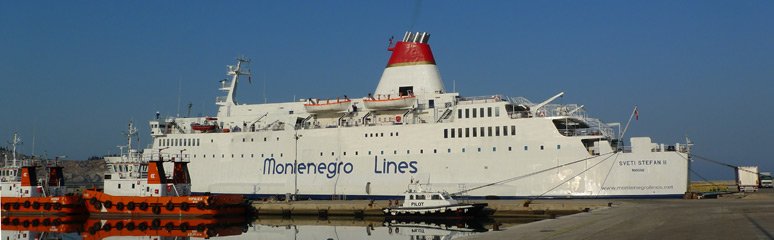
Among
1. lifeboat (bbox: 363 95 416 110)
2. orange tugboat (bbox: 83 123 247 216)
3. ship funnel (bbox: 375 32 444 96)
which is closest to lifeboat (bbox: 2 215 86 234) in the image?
orange tugboat (bbox: 83 123 247 216)

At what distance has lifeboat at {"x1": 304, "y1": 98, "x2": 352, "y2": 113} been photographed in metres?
44.3

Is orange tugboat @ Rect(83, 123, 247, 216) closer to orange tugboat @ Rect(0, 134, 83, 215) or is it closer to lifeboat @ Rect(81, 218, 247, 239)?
lifeboat @ Rect(81, 218, 247, 239)

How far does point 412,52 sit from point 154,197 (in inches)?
657

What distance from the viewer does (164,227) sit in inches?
1331

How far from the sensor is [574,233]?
1880 cm

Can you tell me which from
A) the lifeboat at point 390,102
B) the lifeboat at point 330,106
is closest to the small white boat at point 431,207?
the lifeboat at point 390,102

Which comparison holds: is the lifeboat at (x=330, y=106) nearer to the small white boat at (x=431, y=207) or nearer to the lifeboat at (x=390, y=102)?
the lifeboat at (x=390, y=102)

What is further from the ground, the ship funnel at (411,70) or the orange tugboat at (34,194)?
the ship funnel at (411,70)

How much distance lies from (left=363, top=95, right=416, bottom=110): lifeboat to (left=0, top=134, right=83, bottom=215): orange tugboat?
16.8m

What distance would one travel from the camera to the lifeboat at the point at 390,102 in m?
41.9

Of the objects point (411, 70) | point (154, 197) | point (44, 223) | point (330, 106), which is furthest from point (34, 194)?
point (411, 70)

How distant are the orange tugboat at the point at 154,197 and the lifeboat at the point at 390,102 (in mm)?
9242

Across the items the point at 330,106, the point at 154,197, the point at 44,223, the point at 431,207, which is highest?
the point at 330,106

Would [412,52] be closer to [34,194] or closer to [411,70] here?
[411,70]
